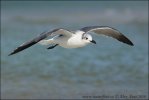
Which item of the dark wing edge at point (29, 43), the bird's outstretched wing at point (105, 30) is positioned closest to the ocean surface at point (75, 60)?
the bird's outstretched wing at point (105, 30)

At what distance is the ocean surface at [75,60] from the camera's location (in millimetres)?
12992

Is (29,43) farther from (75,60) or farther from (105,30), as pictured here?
(75,60)

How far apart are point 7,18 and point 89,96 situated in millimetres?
11812

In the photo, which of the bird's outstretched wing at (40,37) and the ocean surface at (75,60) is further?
the ocean surface at (75,60)

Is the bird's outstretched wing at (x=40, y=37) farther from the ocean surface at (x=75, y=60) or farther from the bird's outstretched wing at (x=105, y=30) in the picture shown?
the ocean surface at (x=75, y=60)

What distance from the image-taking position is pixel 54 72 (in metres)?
14.8

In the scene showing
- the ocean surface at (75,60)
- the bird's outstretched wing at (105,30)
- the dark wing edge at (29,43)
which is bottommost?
the dark wing edge at (29,43)

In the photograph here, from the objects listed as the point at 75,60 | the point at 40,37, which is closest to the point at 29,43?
the point at 40,37

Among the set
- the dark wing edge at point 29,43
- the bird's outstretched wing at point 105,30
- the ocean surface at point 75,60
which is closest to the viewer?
the dark wing edge at point 29,43

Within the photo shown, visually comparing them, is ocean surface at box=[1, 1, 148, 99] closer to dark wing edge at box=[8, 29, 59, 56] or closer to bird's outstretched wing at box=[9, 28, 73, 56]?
bird's outstretched wing at box=[9, 28, 73, 56]

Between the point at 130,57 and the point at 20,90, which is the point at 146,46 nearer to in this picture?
the point at 130,57

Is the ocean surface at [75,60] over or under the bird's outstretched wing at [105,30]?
over

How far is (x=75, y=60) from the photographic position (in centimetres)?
1636

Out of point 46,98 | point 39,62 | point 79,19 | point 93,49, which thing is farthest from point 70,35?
point 79,19
